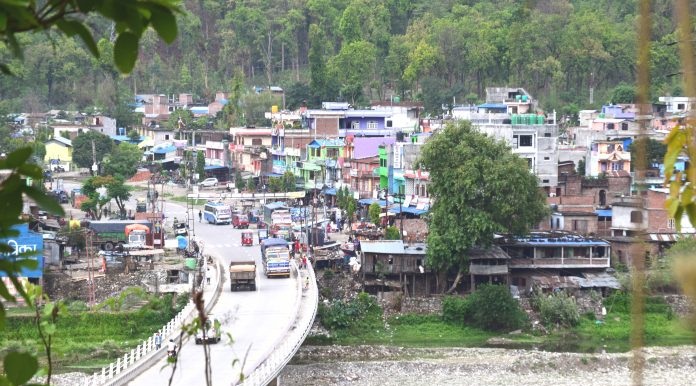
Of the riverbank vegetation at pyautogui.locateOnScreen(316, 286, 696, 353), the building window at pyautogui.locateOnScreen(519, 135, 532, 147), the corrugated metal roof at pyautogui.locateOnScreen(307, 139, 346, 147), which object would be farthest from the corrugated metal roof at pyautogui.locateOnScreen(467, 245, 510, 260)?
the corrugated metal roof at pyautogui.locateOnScreen(307, 139, 346, 147)

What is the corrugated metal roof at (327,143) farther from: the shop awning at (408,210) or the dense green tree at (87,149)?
the dense green tree at (87,149)

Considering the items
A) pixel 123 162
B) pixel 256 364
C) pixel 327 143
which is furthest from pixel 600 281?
pixel 123 162

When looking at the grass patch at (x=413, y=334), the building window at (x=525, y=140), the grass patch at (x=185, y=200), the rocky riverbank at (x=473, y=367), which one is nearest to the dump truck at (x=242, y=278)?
the grass patch at (x=413, y=334)

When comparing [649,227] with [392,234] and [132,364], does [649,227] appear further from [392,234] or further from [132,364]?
[132,364]

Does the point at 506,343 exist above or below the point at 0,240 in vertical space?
below

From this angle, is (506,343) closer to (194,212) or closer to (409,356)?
(409,356)

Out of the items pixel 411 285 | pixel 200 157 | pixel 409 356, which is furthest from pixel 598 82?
pixel 409 356
